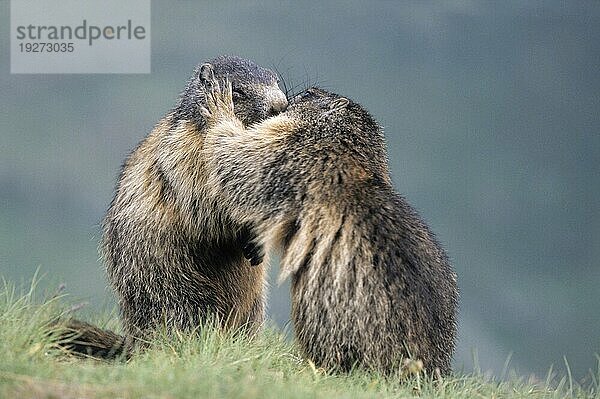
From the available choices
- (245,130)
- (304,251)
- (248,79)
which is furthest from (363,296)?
(248,79)

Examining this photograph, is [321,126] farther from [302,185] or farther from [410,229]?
[410,229]

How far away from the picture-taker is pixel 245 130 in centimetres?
820

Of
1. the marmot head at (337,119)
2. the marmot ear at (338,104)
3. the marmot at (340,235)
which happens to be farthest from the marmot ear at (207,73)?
the marmot ear at (338,104)

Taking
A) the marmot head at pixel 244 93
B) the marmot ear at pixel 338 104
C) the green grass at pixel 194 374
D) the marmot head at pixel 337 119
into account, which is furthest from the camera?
the marmot head at pixel 244 93

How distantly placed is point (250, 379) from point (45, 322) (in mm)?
1789

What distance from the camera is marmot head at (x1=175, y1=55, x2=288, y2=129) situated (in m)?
8.51

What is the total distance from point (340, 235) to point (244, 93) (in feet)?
5.85

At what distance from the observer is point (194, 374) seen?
612 cm

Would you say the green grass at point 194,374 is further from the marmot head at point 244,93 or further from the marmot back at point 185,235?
the marmot head at point 244,93

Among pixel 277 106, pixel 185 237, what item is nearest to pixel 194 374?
pixel 185 237

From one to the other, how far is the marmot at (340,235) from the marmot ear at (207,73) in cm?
52

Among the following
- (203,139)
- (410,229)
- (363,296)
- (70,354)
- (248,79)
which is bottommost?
(70,354)

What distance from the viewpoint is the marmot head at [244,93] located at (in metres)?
8.51

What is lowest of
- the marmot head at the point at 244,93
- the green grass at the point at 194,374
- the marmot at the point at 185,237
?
the green grass at the point at 194,374
